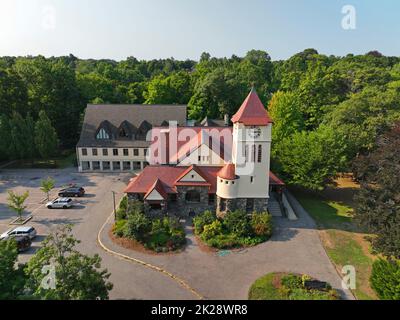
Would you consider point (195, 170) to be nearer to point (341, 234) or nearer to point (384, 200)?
point (341, 234)

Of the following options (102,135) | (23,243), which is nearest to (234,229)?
(23,243)

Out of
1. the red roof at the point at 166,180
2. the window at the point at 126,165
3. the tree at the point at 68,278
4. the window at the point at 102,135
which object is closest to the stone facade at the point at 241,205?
the red roof at the point at 166,180

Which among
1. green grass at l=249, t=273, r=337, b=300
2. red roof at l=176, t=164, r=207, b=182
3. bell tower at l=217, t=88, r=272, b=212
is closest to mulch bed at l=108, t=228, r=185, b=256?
green grass at l=249, t=273, r=337, b=300

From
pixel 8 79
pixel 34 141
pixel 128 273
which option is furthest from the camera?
pixel 8 79

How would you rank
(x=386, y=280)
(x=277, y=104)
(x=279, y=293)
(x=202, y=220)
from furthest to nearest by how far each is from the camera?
1. (x=277, y=104)
2. (x=202, y=220)
3. (x=279, y=293)
4. (x=386, y=280)
